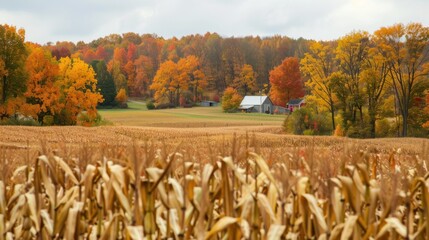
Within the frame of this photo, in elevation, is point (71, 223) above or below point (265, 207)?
below

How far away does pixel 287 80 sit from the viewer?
85312 millimetres

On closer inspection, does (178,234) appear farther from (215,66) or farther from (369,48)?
(215,66)

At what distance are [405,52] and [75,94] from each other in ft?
87.9

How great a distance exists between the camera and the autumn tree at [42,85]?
4103 cm

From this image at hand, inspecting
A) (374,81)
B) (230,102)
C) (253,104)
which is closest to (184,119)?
(230,102)

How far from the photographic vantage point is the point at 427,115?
4256cm

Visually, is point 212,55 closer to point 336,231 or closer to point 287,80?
point 287,80

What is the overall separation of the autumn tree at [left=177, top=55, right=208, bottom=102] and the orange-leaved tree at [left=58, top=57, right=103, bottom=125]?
44.2 meters

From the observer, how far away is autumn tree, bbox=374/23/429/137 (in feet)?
133

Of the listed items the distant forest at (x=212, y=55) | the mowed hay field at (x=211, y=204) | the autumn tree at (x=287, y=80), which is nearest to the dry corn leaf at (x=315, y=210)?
the mowed hay field at (x=211, y=204)

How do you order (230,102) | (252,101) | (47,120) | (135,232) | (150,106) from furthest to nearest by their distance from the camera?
(150,106) < (252,101) < (230,102) < (47,120) < (135,232)

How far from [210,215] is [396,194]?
3.01 feet

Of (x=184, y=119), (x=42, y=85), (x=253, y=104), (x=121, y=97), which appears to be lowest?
(x=184, y=119)

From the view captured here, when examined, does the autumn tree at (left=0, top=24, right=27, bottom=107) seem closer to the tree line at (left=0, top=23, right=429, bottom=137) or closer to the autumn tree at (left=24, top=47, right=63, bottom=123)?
the tree line at (left=0, top=23, right=429, bottom=137)
